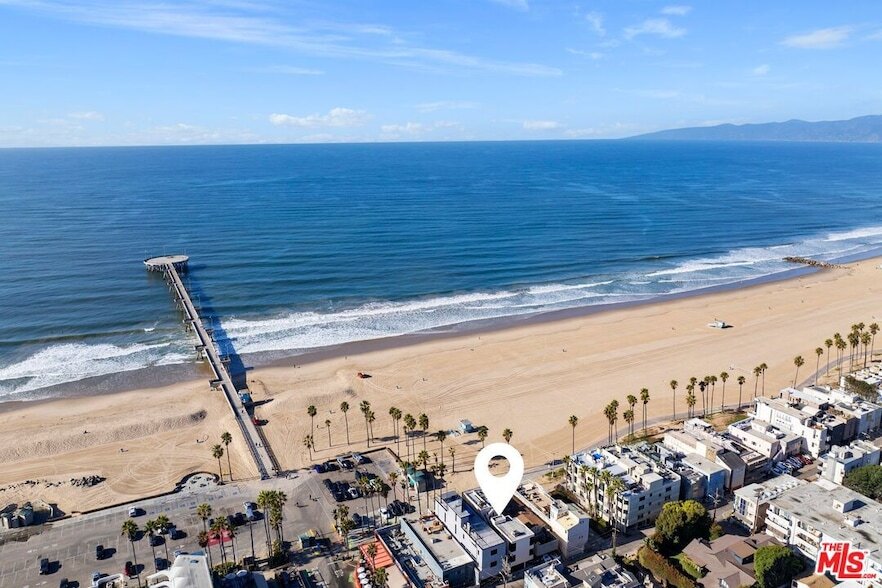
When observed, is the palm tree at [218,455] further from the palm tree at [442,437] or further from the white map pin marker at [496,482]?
the white map pin marker at [496,482]

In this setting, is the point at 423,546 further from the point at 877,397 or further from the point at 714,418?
the point at 877,397

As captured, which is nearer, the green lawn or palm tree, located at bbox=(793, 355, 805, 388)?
the green lawn

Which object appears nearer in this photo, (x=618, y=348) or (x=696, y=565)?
(x=696, y=565)

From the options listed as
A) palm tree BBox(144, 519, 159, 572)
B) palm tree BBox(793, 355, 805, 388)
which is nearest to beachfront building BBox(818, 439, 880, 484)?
palm tree BBox(793, 355, 805, 388)

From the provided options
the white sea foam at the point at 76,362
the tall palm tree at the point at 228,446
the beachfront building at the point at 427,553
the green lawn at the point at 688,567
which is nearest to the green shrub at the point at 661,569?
the green lawn at the point at 688,567

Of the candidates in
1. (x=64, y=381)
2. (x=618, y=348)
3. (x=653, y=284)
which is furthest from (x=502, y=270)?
(x=64, y=381)

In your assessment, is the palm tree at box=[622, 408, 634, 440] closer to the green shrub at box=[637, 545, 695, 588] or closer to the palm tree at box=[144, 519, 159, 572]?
the green shrub at box=[637, 545, 695, 588]
